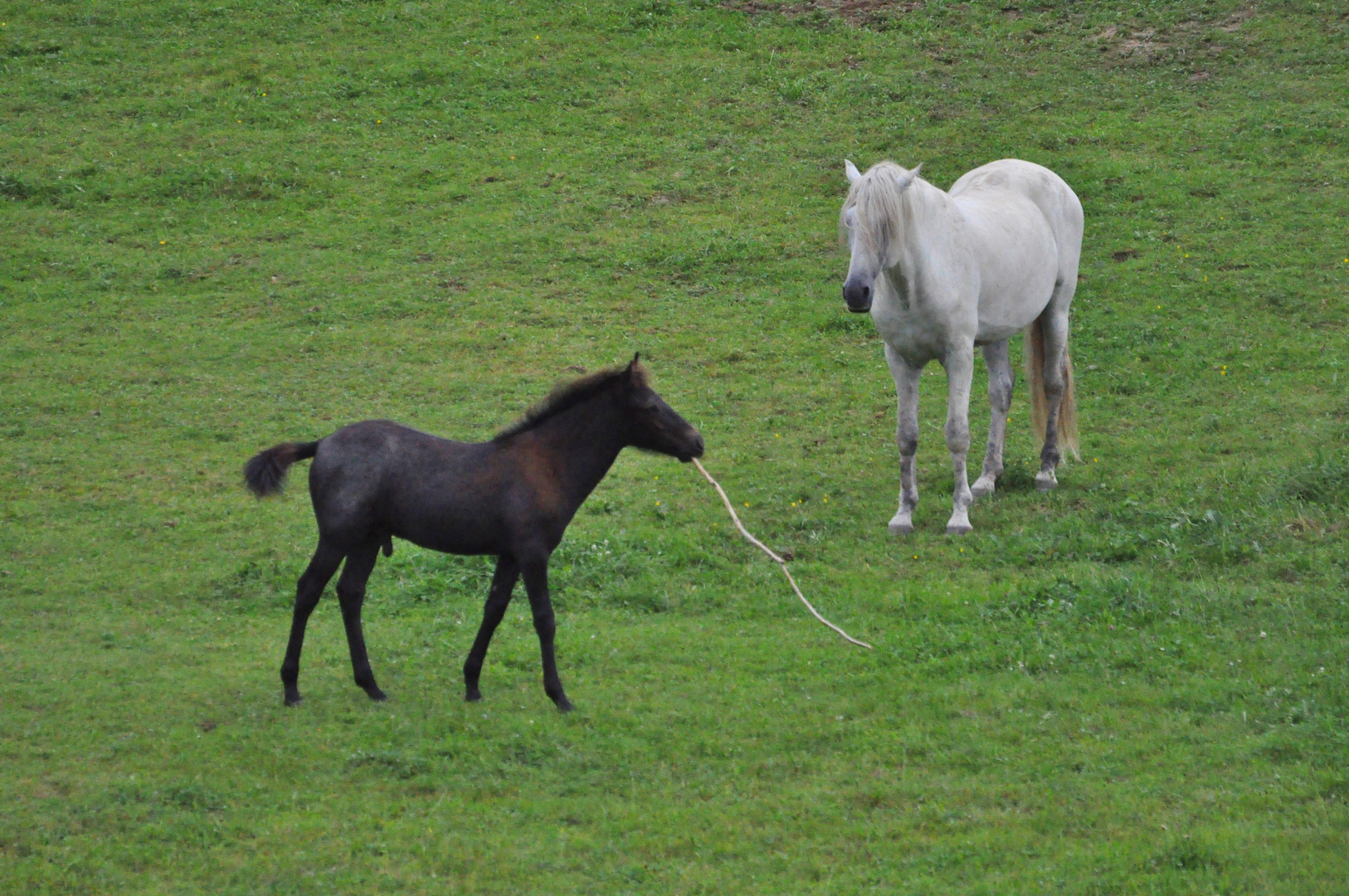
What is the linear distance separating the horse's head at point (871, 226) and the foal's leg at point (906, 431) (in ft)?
3.99

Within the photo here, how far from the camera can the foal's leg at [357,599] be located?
7.66 meters

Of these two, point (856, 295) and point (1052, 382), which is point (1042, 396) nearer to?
point (1052, 382)

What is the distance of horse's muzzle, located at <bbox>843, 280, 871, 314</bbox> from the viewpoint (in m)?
9.66

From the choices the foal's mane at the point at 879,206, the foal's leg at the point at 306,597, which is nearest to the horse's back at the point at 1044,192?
the foal's mane at the point at 879,206

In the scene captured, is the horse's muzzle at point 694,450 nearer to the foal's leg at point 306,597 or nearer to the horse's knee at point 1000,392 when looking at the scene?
the foal's leg at point 306,597

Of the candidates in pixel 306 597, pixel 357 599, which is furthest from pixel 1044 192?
pixel 306 597

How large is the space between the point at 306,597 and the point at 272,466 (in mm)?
762

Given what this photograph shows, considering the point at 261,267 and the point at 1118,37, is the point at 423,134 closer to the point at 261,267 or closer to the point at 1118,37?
the point at 261,267

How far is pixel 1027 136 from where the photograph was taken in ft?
67.6

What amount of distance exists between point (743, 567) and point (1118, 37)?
18.0m

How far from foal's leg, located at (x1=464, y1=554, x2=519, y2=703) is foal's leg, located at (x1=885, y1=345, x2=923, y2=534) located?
424 centimetres

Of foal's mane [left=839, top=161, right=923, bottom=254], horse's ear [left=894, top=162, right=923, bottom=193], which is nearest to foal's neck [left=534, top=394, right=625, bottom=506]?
foal's mane [left=839, top=161, right=923, bottom=254]

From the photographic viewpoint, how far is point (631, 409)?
25.1ft

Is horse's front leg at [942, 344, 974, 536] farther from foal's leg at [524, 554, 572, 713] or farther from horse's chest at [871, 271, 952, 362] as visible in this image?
foal's leg at [524, 554, 572, 713]
